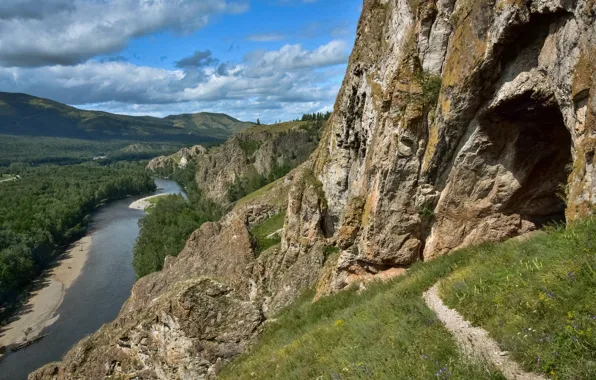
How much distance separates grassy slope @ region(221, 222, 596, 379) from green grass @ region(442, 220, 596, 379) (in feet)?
0.05

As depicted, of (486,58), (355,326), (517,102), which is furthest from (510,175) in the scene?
(355,326)

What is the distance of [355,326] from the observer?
11820mm

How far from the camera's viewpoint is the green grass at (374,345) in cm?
780

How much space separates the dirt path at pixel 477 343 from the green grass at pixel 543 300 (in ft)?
0.48

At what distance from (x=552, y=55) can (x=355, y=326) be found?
8.97m

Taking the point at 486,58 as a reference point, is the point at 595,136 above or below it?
below

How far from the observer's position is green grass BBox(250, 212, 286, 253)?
138 feet

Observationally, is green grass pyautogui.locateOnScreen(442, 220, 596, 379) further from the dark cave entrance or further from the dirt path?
the dark cave entrance

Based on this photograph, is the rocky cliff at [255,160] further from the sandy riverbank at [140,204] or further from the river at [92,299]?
the river at [92,299]

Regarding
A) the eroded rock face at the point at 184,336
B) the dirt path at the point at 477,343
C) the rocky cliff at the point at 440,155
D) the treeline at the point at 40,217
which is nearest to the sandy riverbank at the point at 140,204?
the treeline at the point at 40,217

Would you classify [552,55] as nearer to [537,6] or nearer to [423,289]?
[537,6]

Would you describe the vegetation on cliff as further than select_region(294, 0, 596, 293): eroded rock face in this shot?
Yes

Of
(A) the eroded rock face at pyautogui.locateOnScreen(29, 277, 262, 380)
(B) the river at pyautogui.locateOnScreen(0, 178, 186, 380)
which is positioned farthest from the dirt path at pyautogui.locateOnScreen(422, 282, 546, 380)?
(B) the river at pyautogui.locateOnScreen(0, 178, 186, 380)

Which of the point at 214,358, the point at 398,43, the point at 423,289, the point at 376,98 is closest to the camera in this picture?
the point at 423,289
